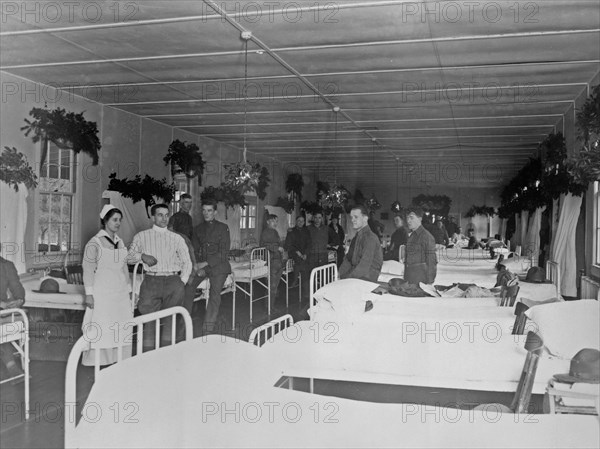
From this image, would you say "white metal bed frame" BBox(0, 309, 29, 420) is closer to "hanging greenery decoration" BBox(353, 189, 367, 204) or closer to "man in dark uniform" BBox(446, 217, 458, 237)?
"hanging greenery decoration" BBox(353, 189, 367, 204)

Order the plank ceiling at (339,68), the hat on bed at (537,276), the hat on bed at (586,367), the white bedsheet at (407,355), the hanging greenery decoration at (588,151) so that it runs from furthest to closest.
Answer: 1. the hat on bed at (537,276)
2. the plank ceiling at (339,68)
3. the white bedsheet at (407,355)
4. the hanging greenery decoration at (588,151)
5. the hat on bed at (586,367)

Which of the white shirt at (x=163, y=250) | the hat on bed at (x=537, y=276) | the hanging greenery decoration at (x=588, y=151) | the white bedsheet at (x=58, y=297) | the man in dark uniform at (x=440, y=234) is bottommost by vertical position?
the white bedsheet at (x=58, y=297)

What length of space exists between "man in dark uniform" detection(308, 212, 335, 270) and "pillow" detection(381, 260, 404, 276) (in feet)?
1.73

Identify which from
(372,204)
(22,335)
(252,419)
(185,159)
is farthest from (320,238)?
(252,419)

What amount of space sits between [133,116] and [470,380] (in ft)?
9.86

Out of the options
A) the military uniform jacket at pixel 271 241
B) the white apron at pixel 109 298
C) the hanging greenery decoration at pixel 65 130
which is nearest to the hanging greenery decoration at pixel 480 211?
the military uniform jacket at pixel 271 241

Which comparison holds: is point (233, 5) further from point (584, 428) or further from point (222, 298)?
point (584, 428)

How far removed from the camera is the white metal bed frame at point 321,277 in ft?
11.5

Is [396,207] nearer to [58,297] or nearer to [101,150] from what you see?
[101,150]

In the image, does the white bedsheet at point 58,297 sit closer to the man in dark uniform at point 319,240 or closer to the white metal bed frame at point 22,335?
the white metal bed frame at point 22,335

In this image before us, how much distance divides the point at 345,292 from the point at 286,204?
976 mm

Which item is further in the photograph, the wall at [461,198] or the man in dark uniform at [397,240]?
the wall at [461,198]

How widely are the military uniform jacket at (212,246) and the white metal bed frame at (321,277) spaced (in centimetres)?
67

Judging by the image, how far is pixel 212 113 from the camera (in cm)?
532
